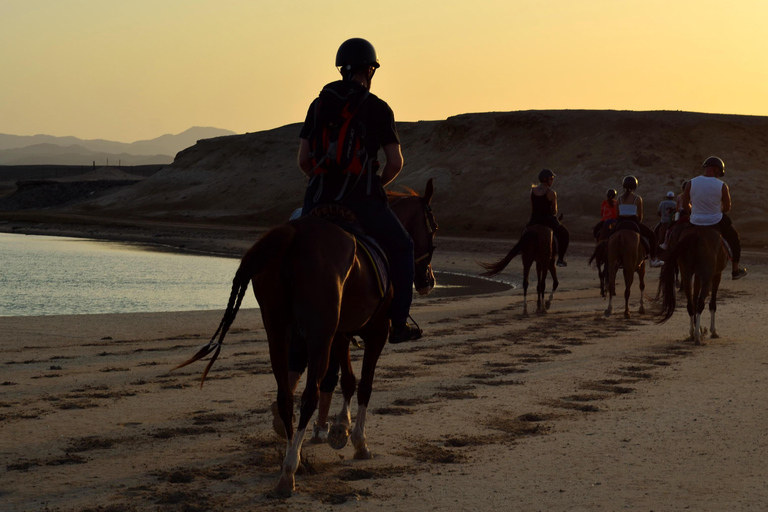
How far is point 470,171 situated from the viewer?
76.1 metres

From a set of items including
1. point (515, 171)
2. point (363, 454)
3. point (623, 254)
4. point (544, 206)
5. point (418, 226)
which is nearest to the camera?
point (363, 454)

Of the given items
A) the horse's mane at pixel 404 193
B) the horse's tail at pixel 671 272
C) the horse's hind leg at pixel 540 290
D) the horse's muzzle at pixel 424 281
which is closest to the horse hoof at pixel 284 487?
the horse's muzzle at pixel 424 281

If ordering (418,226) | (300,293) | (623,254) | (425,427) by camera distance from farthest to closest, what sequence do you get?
(623,254) → (425,427) → (418,226) → (300,293)

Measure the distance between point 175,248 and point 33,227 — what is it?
24.4m

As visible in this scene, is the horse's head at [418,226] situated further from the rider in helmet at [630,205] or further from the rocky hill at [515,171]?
the rocky hill at [515,171]

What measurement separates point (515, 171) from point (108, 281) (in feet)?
170

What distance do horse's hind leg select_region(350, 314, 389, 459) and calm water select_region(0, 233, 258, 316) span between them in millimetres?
13453

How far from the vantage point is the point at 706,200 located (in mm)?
12836

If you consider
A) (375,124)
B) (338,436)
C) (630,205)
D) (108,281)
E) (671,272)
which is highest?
(375,124)

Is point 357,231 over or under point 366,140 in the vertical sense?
under

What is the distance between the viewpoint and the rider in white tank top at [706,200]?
12.8 metres

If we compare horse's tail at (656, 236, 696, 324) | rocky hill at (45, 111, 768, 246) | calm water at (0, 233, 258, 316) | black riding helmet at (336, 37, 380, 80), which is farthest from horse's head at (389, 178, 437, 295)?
rocky hill at (45, 111, 768, 246)

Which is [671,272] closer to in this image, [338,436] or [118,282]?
[338,436]

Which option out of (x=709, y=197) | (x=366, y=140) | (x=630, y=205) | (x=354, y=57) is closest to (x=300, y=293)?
(x=366, y=140)
